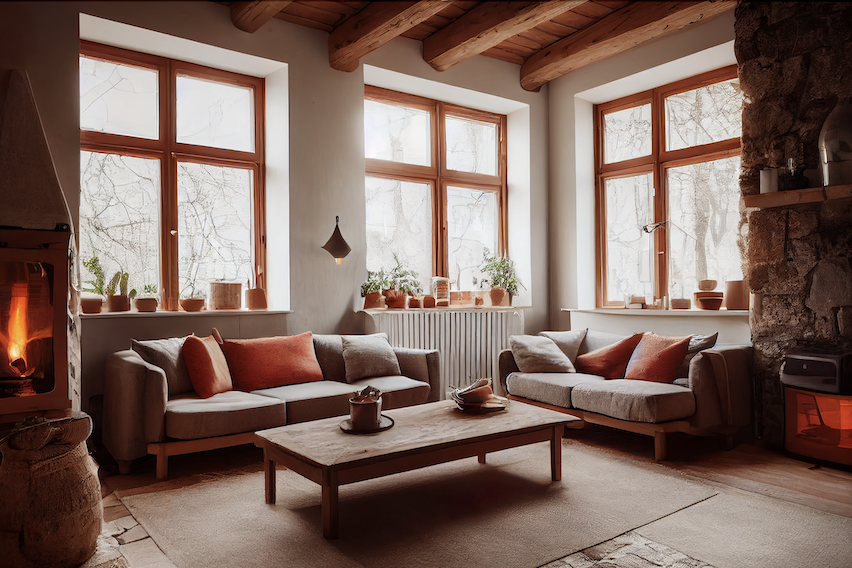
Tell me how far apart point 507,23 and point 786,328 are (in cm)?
295

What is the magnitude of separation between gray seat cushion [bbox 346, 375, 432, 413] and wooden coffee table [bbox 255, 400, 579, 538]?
0.63 metres

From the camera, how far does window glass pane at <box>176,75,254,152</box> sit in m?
4.74

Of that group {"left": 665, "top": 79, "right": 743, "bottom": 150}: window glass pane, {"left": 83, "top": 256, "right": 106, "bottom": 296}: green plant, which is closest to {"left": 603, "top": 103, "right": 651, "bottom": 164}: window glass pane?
{"left": 665, "top": 79, "right": 743, "bottom": 150}: window glass pane

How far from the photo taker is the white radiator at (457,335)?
512 centimetres

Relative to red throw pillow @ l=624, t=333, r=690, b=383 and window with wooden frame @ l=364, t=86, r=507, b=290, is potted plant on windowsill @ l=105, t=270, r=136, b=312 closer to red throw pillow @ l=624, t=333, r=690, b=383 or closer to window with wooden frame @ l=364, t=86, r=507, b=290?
window with wooden frame @ l=364, t=86, r=507, b=290

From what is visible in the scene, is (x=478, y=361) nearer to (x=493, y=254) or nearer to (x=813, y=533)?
(x=493, y=254)

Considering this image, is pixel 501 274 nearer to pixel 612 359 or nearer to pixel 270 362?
pixel 612 359

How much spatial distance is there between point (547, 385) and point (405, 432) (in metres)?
1.75

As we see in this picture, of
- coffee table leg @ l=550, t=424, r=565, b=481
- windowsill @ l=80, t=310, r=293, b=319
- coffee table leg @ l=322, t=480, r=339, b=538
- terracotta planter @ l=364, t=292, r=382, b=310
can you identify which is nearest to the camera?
coffee table leg @ l=322, t=480, r=339, b=538

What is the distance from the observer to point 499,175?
6.26 metres

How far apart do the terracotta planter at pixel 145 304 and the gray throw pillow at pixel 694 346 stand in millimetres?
3776

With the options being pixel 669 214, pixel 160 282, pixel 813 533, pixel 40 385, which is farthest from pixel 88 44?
pixel 813 533

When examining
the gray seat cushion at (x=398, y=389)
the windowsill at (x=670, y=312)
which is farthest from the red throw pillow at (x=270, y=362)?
the windowsill at (x=670, y=312)

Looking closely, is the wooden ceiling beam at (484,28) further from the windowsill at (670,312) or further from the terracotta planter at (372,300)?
the windowsill at (670,312)
